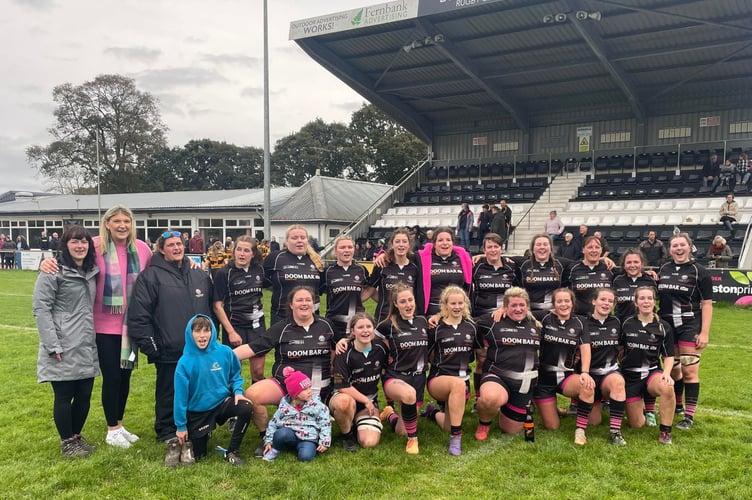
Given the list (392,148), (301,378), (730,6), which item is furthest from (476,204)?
(392,148)

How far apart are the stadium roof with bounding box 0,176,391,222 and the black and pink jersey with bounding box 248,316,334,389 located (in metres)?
19.9

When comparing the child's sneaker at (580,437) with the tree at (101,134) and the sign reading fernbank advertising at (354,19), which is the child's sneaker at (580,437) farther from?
the tree at (101,134)

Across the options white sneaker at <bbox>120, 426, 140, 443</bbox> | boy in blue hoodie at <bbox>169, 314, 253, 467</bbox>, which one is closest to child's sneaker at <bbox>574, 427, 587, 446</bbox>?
boy in blue hoodie at <bbox>169, 314, 253, 467</bbox>

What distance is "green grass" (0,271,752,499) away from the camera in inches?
140

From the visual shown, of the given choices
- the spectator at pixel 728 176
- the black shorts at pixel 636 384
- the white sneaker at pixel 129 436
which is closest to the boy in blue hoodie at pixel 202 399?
the white sneaker at pixel 129 436

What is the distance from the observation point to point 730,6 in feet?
47.0

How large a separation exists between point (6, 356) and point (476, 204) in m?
16.5

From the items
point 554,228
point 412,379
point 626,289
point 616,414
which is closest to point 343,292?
point 412,379

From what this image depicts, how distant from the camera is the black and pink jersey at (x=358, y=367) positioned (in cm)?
451

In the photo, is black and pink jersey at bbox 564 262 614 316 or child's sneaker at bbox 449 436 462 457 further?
black and pink jersey at bbox 564 262 614 316

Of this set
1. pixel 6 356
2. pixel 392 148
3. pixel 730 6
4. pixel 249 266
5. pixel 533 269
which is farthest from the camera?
pixel 392 148

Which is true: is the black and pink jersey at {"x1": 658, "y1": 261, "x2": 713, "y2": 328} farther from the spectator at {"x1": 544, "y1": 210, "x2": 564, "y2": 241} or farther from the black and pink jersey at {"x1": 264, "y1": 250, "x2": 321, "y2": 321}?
the spectator at {"x1": 544, "y1": 210, "x2": 564, "y2": 241}

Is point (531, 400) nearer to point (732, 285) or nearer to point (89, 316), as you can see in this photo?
point (89, 316)

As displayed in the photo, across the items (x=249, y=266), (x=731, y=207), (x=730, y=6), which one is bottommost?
(x=249, y=266)
